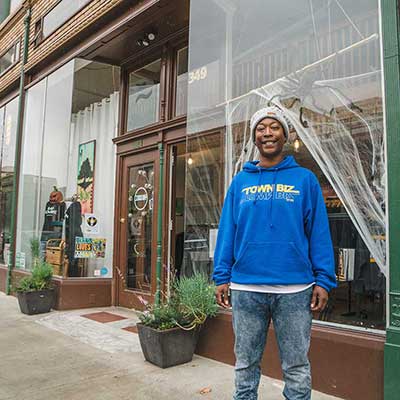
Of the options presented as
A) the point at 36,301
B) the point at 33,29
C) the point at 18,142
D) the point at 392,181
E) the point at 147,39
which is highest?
the point at 33,29

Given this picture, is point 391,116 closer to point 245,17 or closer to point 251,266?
point 251,266

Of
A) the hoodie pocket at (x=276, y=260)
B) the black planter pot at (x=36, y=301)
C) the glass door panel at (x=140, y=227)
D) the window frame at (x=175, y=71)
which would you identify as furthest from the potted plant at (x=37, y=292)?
the hoodie pocket at (x=276, y=260)

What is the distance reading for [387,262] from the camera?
8.95 ft

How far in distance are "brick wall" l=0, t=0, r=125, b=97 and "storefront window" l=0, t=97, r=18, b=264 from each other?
25.8 inches

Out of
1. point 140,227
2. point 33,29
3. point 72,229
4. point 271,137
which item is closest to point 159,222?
point 140,227

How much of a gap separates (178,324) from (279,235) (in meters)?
1.90

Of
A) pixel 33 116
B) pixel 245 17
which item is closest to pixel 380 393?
pixel 245 17

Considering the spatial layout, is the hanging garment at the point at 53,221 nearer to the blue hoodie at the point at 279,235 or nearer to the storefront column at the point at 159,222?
the storefront column at the point at 159,222

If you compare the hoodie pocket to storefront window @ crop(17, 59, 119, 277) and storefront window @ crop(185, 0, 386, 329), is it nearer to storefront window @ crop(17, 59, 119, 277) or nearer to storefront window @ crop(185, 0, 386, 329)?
storefront window @ crop(185, 0, 386, 329)

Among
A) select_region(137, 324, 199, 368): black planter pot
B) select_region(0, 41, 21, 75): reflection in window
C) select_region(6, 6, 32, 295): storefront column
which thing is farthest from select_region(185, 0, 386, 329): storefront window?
select_region(0, 41, 21, 75): reflection in window

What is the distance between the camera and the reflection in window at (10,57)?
8.63m

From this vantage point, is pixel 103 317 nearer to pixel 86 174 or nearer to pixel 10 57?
pixel 86 174

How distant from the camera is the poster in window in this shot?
6.84 metres

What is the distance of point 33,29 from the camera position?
7.91 meters
